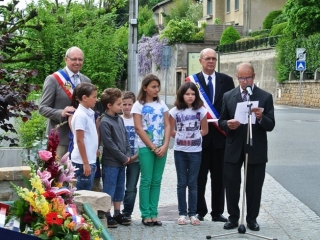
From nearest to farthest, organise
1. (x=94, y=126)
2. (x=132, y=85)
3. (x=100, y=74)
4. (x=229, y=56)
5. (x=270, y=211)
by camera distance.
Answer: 1. (x=94, y=126)
2. (x=270, y=211)
3. (x=100, y=74)
4. (x=132, y=85)
5. (x=229, y=56)

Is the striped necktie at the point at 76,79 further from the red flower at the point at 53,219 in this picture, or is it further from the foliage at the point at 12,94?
the red flower at the point at 53,219

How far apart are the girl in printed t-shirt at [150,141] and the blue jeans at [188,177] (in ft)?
0.80

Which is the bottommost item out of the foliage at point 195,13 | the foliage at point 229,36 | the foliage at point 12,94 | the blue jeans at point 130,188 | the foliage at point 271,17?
the blue jeans at point 130,188

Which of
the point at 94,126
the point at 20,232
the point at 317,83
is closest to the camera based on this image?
the point at 20,232

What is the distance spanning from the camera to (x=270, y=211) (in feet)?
33.5

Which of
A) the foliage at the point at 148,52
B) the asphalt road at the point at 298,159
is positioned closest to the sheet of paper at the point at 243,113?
the asphalt road at the point at 298,159

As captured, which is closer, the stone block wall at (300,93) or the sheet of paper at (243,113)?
the sheet of paper at (243,113)

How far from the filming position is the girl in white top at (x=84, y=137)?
322 inches

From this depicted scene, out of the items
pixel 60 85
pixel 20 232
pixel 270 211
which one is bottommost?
pixel 270 211

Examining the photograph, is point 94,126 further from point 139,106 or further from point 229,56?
point 229,56

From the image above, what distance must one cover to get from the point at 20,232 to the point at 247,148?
15.8 feet

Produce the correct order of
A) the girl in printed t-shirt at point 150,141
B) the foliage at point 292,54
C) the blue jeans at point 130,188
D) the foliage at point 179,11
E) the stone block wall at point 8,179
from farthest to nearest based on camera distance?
the foliage at point 179,11 < the foliage at point 292,54 < the blue jeans at point 130,188 < the girl in printed t-shirt at point 150,141 < the stone block wall at point 8,179

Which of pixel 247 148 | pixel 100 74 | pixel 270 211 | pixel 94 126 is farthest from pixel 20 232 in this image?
pixel 100 74

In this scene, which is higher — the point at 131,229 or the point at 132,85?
the point at 132,85
